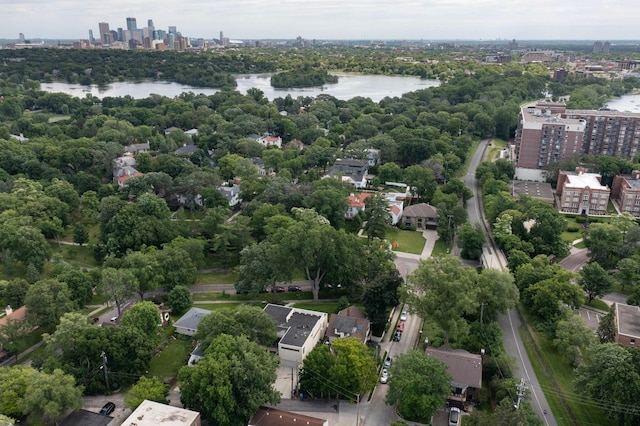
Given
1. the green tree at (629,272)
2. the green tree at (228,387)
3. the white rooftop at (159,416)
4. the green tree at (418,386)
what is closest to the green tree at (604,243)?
the green tree at (629,272)

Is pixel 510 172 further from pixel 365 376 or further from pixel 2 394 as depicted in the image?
pixel 2 394

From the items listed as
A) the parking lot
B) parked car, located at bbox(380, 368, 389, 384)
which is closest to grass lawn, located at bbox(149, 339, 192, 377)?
parked car, located at bbox(380, 368, 389, 384)

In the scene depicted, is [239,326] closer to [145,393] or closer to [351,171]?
[145,393]

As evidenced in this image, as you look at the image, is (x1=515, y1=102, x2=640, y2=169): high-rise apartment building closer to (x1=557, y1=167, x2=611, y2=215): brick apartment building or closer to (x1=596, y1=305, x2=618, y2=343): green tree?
(x1=557, y1=167, x2=611, y2=215): brick apartment building

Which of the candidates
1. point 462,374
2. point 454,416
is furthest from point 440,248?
point 454,416

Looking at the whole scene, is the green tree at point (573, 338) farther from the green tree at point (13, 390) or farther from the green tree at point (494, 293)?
the green tree at point (13, 390)

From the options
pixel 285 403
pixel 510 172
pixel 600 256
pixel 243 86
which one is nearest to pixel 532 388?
pixel 285 403

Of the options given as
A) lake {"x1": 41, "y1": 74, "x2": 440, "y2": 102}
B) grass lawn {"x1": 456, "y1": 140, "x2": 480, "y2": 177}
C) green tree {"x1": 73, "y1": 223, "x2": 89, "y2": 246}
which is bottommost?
green tree {"x1": 73, "y1": 223, "x2": 89, "y2": 246}

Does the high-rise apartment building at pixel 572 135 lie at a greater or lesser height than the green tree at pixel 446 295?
greater
